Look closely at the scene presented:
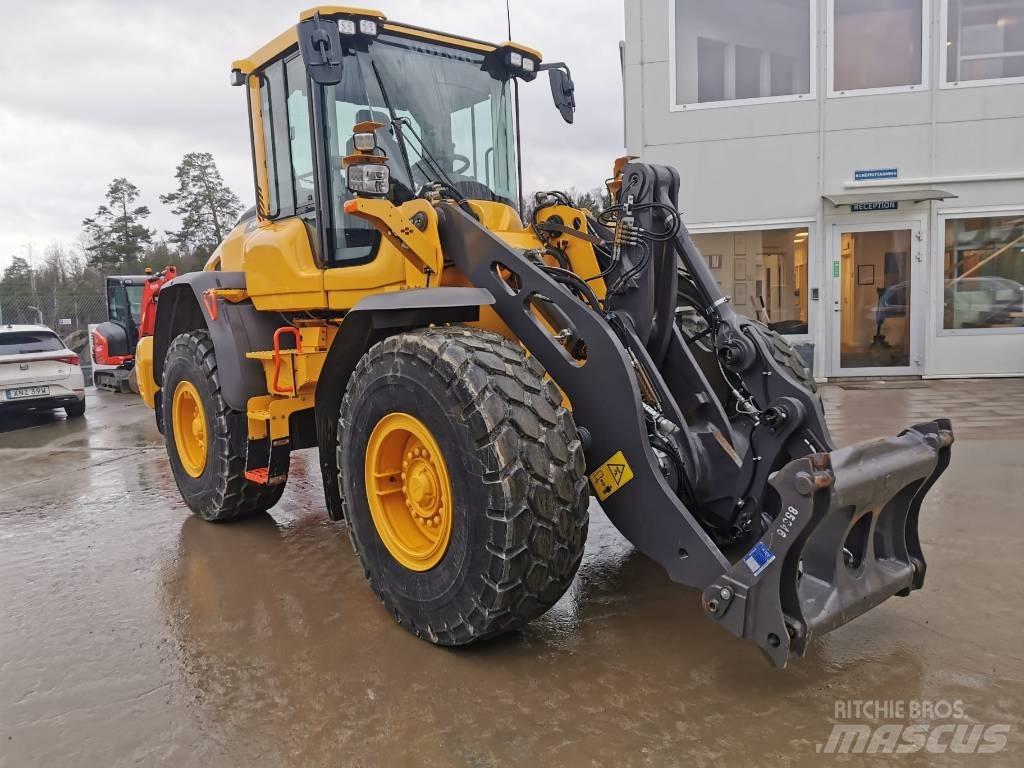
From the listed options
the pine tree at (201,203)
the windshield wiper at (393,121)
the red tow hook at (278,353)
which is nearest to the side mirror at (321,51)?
the windshield wiper at (393,121)

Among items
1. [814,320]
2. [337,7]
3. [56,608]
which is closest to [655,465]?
[337,7]

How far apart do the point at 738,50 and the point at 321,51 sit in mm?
9540

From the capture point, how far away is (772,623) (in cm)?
259

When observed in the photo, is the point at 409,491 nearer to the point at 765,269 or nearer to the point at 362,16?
the point at 362,16

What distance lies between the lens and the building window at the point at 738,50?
1146 centimetres

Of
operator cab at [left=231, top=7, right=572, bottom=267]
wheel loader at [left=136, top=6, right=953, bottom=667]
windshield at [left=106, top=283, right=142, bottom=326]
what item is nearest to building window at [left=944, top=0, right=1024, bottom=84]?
wheel loader at [left=136, top=6, right=953, bottom=667]

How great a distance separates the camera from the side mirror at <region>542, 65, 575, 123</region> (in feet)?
16.8

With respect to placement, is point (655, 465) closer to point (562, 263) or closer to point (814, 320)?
point (562, 263)

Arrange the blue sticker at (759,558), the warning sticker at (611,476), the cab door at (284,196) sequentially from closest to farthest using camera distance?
the blue sticker at (759,558) → the warning sticker at (611,476) → the cab door at (284,196)

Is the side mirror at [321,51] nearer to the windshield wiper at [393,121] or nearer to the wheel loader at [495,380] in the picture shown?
the wheel loader at [495,380]

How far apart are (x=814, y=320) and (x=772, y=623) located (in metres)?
9.92

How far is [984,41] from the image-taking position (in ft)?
36.9

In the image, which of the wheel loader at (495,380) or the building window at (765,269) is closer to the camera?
the wheel loader at (495,380)

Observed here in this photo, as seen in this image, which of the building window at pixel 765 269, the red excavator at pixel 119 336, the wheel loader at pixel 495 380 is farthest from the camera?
the red excavator at pixel 119 336
